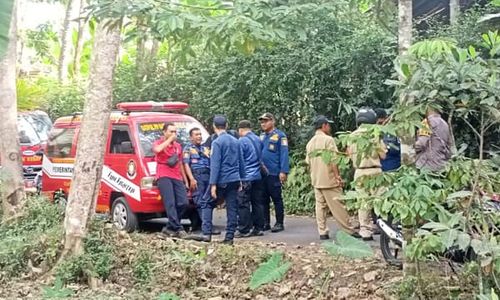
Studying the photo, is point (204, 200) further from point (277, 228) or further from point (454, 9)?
point (454, 9)

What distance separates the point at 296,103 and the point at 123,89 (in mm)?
6179

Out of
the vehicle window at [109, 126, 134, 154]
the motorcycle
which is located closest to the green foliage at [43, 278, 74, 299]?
the motorcycle

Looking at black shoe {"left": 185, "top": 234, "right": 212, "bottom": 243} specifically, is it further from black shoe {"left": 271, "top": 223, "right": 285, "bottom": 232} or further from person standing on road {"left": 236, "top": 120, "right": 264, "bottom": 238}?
black shoe {"left": 271, "top": 223, "right": 285, "bottom": 232}

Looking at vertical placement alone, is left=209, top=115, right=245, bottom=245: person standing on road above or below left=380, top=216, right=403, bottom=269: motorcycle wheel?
above

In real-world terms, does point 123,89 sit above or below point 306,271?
above

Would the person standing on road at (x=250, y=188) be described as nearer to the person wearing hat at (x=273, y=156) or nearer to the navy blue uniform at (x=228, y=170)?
the person wearing hat at (x=273, y=156)

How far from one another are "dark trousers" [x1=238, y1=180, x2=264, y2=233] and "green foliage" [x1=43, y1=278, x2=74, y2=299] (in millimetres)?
3714

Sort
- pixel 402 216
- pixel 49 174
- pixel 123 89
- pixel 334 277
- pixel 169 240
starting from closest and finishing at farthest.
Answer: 1. pixel 402 216
2. pixel 334 277
3. pixel 169 240
4. pixel 49 174
5. pixel 123 89

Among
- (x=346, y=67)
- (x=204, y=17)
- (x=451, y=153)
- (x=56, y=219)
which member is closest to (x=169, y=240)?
(x=56, y=219)

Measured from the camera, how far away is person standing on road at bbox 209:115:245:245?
9719 mm

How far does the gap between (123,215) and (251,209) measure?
79.6 inches

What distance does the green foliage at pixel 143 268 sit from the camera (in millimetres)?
8094

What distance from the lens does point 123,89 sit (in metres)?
19.1

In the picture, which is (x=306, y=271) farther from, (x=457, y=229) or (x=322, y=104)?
(x=322, y=104)
